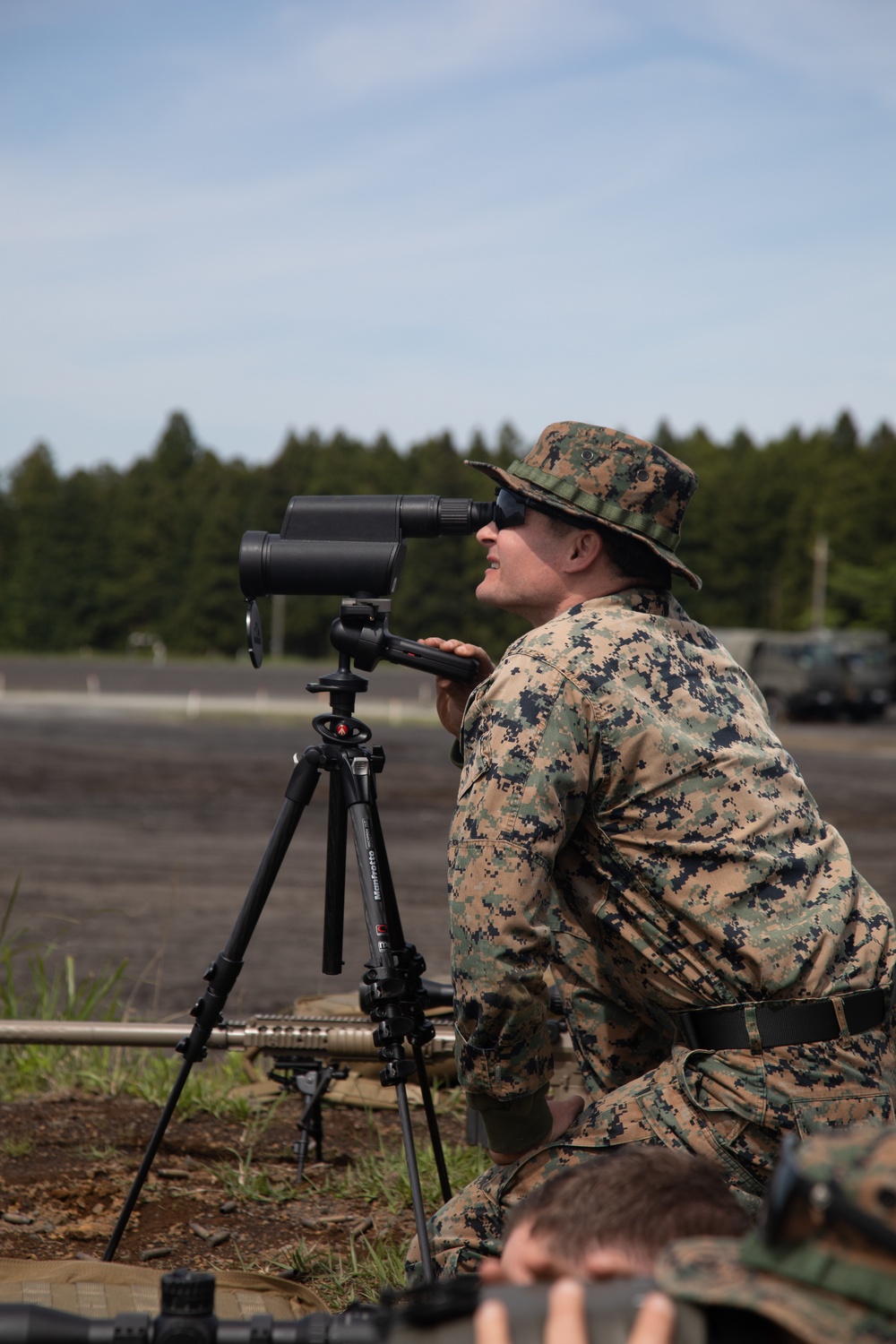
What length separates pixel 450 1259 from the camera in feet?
8.69

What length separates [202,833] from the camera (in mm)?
14805

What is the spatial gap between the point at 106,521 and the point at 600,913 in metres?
107

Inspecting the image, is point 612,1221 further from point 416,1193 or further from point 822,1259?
point 416,1193

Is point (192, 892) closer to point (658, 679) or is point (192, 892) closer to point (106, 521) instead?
point (658, 679)

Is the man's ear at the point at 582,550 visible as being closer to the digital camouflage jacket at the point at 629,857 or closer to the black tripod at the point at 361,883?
the digital camouflage jacket at the point at 629,857

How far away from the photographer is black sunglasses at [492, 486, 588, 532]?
2.80 meters

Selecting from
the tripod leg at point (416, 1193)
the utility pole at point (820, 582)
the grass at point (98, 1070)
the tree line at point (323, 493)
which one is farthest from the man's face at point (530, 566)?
the tree line at point (323, 493)

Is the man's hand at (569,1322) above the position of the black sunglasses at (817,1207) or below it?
below

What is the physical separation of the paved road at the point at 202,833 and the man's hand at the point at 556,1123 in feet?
8.81

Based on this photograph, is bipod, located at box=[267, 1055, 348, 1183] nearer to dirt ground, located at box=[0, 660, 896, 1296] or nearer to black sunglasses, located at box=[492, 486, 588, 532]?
dirt ground, located at box=[0, 660, 896, 1296]

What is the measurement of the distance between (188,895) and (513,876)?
881 cm

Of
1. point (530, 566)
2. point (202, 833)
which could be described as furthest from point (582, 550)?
point (202, 833)

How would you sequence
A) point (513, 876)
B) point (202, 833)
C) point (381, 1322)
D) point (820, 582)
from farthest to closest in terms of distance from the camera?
point (820, 582) → point (202, 833) → point (513, 876) → point (381, 1322)

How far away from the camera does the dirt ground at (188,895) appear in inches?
151
